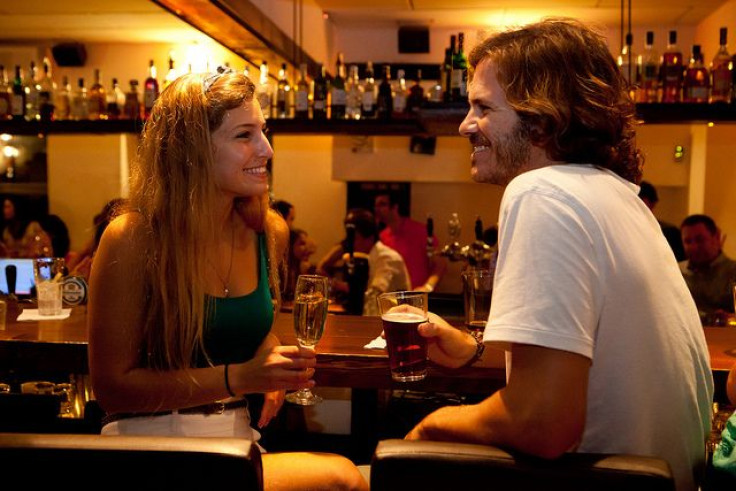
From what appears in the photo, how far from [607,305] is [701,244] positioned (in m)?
3.66

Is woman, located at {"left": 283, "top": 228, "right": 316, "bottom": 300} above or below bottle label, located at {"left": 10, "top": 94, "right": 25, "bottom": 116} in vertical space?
below

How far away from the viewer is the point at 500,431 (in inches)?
44.8

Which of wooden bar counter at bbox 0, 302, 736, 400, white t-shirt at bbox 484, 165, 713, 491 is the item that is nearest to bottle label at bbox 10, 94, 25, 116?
wooden bar counter at bbox 0, 302, 736, 400

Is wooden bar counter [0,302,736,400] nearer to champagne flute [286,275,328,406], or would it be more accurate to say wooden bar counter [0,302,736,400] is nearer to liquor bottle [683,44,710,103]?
champagne flute [286,275,328,406]

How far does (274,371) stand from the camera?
1.58 meters

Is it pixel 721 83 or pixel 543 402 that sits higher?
pixel 721 83

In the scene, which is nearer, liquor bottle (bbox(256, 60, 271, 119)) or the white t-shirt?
the white t-shirt

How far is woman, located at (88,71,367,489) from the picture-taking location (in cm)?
161

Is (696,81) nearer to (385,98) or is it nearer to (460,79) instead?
(460,79)

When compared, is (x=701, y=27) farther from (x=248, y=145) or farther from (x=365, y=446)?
(x=248, y=145)

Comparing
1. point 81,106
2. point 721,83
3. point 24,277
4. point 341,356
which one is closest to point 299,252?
point 24,277

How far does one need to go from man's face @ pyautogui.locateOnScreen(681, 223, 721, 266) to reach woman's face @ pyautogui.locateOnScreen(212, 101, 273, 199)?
11.1ft

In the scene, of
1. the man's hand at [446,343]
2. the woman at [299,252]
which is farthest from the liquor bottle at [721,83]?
the man's hand at [446,343]

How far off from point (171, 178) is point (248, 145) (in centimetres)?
20
